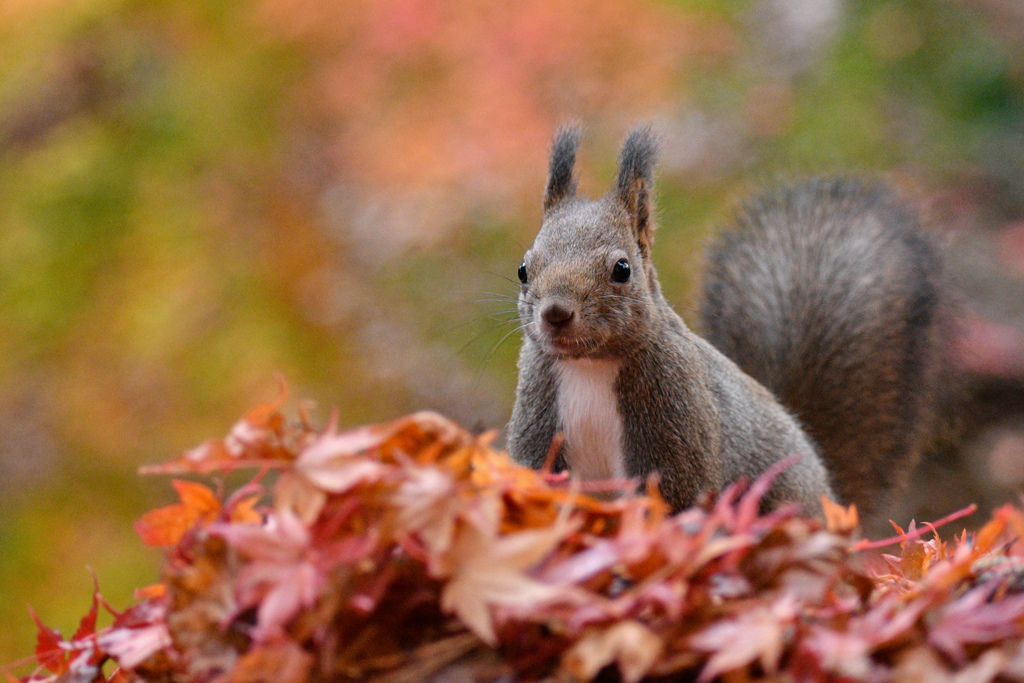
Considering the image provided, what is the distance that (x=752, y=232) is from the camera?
6.14 feet

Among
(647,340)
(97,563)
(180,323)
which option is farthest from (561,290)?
(97,563)

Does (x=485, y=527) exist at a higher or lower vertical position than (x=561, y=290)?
lower

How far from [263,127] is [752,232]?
5.01 ft

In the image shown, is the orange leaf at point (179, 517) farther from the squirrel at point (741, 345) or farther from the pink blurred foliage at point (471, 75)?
the pink blurred foliage at point (471, 75)

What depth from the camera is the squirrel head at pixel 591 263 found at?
46.8 inches

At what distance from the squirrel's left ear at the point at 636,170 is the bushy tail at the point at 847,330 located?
0.52 m

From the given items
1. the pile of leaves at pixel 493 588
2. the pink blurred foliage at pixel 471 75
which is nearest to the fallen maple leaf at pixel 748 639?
the pile of leaves at pixel 493 588

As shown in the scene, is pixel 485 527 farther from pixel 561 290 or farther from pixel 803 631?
pixel 561 290

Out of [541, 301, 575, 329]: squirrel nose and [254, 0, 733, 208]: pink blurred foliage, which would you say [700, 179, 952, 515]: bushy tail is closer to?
[541, 301, 575, 329]: squirrel nose

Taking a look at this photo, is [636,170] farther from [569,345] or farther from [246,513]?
[246,513]

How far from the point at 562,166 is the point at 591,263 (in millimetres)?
211

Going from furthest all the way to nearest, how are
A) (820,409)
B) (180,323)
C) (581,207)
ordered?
(180,323), (820,409), (581,207)

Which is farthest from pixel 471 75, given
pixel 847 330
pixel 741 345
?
pixel 847 330

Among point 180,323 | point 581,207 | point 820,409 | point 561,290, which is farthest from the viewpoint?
point 180,323
